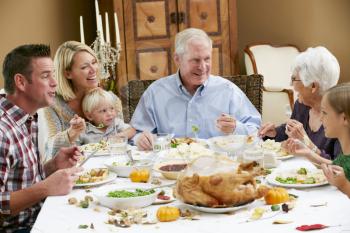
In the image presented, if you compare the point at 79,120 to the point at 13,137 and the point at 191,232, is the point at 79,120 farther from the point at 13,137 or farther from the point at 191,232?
Answer: the point at 191,232

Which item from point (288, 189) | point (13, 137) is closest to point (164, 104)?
point (13, 137)

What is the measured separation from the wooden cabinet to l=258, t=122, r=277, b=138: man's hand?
2394 mm

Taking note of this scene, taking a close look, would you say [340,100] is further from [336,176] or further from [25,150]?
[25,150]

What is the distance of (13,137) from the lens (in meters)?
2.13

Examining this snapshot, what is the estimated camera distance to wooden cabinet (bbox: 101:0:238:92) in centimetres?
503

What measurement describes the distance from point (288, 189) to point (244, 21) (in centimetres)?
433

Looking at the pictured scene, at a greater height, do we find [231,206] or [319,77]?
[319,77]

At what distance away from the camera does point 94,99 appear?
3.15 metres

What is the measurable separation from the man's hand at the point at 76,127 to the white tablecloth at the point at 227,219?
0.79m

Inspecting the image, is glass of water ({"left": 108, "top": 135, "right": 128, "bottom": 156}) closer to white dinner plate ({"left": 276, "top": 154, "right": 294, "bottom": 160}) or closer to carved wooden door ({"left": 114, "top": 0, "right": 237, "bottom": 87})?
white dinner plate ({"left": 276, "top": 154, "right": 294, "bottom": 160})

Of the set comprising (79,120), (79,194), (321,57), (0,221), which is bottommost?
(0,221)

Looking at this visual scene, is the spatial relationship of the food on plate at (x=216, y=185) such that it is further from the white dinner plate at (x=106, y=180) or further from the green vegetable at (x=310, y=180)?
the white dinner plate at (x=106, y=180)

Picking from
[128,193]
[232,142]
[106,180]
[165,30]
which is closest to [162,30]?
[165,30]

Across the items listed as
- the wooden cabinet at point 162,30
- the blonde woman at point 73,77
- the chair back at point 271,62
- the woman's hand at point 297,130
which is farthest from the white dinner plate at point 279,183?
the chair back at point 271,62
